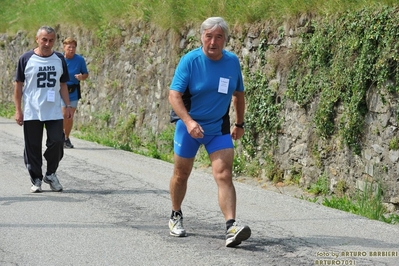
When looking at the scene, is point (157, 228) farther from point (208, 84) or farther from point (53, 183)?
point (53, 183)

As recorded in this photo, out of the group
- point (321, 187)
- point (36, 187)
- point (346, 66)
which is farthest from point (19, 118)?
point (346, 66)

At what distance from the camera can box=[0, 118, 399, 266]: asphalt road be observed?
22.1 feet

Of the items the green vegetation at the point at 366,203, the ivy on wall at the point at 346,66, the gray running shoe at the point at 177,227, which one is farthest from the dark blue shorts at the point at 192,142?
the ivy on wall at the point at 346,66

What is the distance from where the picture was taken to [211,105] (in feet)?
23.4

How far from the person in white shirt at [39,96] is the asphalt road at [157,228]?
50 centimetres

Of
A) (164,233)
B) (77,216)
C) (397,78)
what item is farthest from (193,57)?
(397,78)

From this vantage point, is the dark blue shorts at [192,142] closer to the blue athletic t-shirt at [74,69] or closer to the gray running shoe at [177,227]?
the gray running shoe at [177,227]

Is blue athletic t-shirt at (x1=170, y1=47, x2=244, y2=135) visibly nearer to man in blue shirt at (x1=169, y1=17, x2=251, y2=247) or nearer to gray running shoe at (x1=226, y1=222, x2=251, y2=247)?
man in blue shirt at (x1=169, y1=17, x2=251, y2=247)

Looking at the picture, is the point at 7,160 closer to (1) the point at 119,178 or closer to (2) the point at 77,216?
(1) the point at 119,178

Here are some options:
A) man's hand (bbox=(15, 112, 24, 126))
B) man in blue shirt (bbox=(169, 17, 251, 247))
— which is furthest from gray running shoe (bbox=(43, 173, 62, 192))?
man in blue shirt (bbox=(169, 17, 251, 247))

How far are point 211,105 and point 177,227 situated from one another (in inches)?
47.5

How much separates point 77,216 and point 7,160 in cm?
476

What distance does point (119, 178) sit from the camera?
11344 mm

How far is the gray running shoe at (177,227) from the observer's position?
7.51 m
